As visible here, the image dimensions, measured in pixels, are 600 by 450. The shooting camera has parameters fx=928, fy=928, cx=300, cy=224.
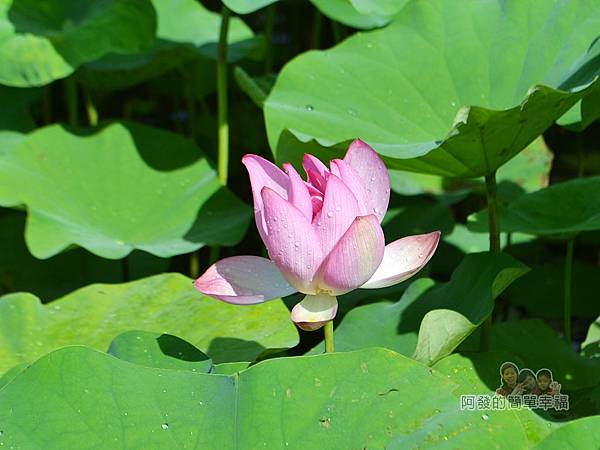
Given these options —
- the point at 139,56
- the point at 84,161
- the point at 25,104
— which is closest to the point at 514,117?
the point at 84,161

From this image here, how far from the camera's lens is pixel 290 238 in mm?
926

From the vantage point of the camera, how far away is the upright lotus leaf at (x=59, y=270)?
208 cm

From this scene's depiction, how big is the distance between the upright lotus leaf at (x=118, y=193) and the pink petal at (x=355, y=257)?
72cm

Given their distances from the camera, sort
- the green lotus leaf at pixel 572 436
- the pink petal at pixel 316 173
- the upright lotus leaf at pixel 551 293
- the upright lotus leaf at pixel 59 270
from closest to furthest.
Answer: the green lotus leaf at pixel 572 436, the pink petal at pixel 316 173, the upright lotus leaf at pixel 551 293, the upright lotus leaf at pixel 59 270

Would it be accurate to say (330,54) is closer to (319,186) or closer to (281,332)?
(281,332)

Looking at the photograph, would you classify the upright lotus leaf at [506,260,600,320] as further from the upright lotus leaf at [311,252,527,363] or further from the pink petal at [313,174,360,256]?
the pink petal at [313,174,360,256]

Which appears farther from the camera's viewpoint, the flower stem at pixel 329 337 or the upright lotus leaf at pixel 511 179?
the upright lotus leaf at pixel 511 179

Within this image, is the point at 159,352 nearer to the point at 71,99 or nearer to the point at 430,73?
the point at 430,73

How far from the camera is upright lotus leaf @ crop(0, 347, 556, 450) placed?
2.99 feet

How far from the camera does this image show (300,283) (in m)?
0.96

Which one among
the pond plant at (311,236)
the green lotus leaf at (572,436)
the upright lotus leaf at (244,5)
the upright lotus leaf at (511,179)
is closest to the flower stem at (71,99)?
the pond plant at (311,236)

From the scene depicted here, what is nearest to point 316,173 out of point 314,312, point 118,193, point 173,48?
point 314,312

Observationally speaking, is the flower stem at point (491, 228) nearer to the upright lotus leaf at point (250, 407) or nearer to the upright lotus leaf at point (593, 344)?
the upright lotus leaf at point (593, 344)

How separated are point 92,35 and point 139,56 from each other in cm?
31
